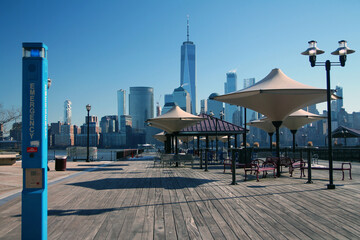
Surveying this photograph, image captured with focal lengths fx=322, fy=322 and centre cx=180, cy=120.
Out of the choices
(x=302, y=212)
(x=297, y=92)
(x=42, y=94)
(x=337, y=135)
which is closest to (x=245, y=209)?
(x=302, y=212)

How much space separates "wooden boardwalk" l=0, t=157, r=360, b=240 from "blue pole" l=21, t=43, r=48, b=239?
3.08ft

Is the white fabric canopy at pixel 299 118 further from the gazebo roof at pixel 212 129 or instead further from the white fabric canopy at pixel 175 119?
the gazebo roof at pixel 212 129

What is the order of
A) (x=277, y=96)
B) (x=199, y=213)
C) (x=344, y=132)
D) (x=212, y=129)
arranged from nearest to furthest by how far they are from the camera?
(x=199, y=213) → (x=277, y=96) → (x=212, y=129) → (x=344, y=132)

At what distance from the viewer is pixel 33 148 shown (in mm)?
3924

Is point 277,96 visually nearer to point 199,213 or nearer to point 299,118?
point 199,213

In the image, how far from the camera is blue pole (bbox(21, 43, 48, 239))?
3908 mm

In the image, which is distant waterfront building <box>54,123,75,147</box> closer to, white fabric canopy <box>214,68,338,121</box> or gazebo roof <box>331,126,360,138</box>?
gazebo roof <box>331,126,360,138</box>

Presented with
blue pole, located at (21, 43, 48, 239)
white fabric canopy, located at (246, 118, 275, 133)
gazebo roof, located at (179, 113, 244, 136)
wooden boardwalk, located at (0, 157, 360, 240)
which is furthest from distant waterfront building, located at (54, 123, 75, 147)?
blue pole, located at (21, 43, 48, 239)

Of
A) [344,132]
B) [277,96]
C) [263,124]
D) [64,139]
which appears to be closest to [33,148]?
[277,96]

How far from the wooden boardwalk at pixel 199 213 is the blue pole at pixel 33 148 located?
3.08 feet

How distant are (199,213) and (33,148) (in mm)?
3504

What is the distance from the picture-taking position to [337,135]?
3062cm

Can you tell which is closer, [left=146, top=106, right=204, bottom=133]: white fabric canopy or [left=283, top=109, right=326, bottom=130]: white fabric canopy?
[left=283, top=109, right=326, bottom=130]: white fabric canopy

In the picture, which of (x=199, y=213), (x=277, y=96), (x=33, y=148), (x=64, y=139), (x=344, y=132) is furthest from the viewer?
(x=64, y=139)
